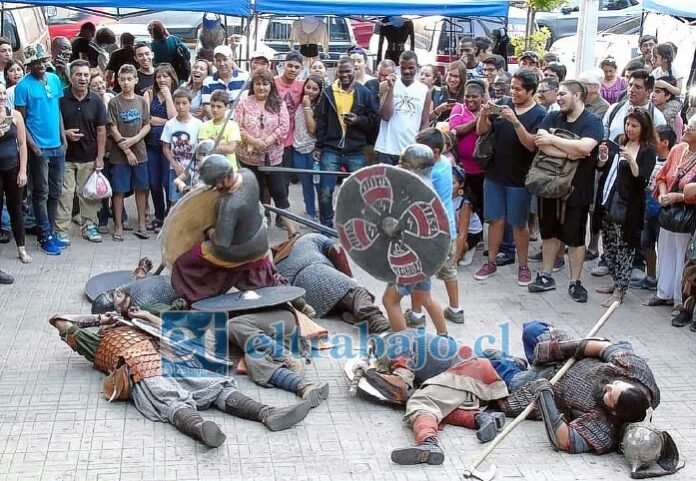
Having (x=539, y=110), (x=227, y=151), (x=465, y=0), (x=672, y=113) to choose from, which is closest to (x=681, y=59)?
(x=465, y=0)

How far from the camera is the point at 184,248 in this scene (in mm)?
6613

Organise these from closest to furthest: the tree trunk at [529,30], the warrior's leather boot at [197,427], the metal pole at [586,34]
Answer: the warrior's leather boot at [197,427]
the metal pole at [586,34]
the tree trunk at [529,30]

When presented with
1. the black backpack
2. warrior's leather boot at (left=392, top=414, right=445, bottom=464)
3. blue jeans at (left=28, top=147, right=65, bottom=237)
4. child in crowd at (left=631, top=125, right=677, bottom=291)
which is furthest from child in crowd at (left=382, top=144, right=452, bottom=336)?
the black backpack

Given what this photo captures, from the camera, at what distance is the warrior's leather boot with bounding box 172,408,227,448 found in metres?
5.38

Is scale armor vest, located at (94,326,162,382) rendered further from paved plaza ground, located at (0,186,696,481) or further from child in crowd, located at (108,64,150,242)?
child in crowd, located at (108,64,150,242)

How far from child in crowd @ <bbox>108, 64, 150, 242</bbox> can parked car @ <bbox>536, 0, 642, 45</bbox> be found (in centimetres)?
1255

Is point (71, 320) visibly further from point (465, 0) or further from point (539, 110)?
point (465, 0)

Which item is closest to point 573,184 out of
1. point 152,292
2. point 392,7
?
point 152,292

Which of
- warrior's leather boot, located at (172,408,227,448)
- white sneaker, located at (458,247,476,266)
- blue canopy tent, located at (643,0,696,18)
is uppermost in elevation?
blue canopy tent, located at (643,0,696,18)

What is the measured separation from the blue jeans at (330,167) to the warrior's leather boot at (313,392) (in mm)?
3760

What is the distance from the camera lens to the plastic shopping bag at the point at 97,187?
9.32 metres

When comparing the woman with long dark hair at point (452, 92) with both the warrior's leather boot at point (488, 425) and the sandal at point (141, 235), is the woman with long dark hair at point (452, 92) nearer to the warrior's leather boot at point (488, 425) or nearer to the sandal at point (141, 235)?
the sandal at point (141, 235)

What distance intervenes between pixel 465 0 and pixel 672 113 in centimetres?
397

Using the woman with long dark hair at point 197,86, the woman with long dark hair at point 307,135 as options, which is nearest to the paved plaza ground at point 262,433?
the woman with long dark hair at point 307,135
